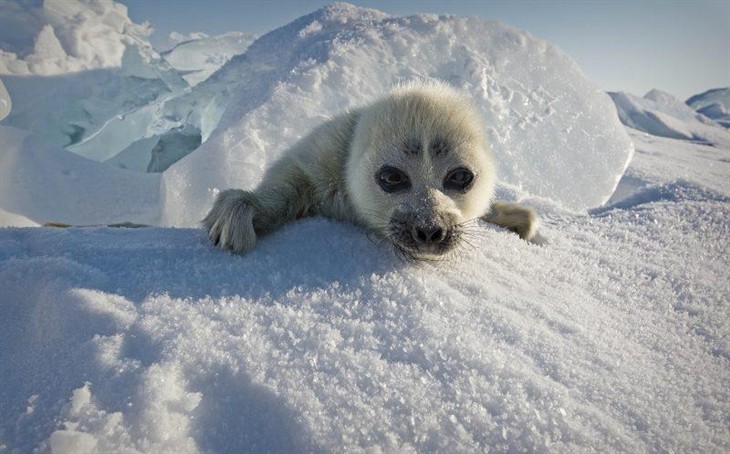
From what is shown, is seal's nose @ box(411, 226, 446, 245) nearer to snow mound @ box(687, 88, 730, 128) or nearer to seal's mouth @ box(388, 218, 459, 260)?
seal's mouth @ box(388, 218, 459, 260)

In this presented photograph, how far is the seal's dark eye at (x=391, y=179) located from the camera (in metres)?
1.63

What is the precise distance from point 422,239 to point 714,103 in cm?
2537

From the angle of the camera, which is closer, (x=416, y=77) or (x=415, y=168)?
(x=415, y=168)

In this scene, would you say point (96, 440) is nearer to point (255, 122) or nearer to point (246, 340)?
point (246, 340)

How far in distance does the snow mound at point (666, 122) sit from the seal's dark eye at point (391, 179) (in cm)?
1291

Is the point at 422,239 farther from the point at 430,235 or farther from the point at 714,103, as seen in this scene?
the point at 714,103

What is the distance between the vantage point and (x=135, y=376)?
2.66ft

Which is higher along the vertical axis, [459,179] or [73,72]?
[459,179]

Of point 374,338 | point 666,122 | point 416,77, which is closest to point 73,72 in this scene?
point 416,77

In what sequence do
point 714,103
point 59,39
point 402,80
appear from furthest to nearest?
point 714,103
point 59,39
point 402,80

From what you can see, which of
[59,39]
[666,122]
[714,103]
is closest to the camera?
[59,39]

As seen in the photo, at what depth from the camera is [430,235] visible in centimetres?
137

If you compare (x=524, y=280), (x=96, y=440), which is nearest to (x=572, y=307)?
(x=524, y=280)

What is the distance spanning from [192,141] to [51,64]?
1.94 metres
